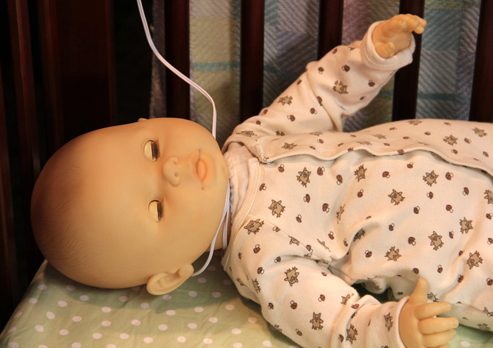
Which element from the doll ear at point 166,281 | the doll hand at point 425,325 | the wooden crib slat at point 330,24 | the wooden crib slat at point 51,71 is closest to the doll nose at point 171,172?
the doll ear at point 166,281

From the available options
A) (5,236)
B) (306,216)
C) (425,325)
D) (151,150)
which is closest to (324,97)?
(306,216)

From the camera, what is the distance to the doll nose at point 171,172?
71 cm

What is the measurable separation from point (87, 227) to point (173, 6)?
0.52 m

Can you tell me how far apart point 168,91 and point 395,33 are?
49cm

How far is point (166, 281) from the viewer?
794mm

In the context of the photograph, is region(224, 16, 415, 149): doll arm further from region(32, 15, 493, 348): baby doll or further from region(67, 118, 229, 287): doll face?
region(67, 118, 229, 287): doll face

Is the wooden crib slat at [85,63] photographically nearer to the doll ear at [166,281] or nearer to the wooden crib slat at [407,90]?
the doll ear at [166,281]

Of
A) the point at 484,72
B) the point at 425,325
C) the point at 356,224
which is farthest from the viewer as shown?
the point at 484,72

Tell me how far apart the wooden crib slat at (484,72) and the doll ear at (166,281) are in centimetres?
70

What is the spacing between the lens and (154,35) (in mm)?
1115

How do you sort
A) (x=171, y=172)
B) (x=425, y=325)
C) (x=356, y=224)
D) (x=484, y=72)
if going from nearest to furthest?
(x=425, y=325) → (x=171, y=172) → (x=356, y=224) → (x=484, y=72)

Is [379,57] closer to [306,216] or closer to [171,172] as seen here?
[306,216]

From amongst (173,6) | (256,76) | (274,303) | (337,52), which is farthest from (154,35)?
(274,303)

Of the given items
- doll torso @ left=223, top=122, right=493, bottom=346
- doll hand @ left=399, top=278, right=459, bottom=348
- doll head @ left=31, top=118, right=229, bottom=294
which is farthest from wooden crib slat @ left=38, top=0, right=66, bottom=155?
doll hand @ left=399, top=278, right=459, bottom=348
